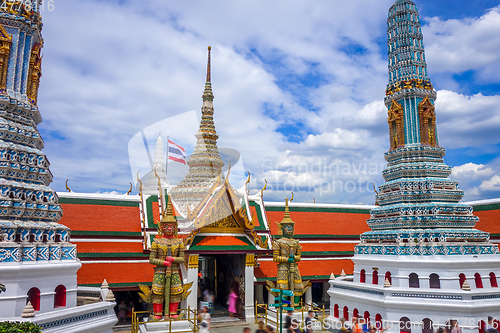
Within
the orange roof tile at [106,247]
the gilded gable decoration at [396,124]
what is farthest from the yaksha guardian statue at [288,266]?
the orange roof tile at [106,247]

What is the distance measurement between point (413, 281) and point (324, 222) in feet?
32.6

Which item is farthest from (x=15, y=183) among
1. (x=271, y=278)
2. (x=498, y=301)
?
(x=498, y=301)

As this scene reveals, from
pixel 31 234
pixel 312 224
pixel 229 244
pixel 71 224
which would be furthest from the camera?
pixel 312 224

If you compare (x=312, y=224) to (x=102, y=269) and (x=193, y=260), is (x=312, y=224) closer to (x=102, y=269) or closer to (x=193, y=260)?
(x=193, y=260)

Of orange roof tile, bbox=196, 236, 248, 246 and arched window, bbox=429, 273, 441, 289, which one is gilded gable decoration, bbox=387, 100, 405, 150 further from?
orange roof tile, bbox=196, 236, 248, 246

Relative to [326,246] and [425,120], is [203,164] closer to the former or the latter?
[326,246]

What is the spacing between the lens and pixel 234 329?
14.5 metres

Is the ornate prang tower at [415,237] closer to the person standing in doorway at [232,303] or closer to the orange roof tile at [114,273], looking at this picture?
the person standing in doorway at [232,303]

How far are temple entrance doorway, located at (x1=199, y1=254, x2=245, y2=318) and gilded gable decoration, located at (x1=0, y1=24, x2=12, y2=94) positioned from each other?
10798mm

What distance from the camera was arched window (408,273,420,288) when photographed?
1384 centimetres

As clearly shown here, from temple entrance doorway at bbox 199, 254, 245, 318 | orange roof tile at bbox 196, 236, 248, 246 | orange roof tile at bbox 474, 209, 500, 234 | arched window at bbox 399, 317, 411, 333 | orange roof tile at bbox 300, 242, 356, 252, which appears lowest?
arched window at bbox 399, 317, 411, 333

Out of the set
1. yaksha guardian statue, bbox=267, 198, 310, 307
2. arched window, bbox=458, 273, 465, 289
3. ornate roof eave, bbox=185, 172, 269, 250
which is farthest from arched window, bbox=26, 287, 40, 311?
arched window, bbox=458, 273, 465, 289

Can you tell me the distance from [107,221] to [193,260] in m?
6.47

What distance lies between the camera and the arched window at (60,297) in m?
10.8
